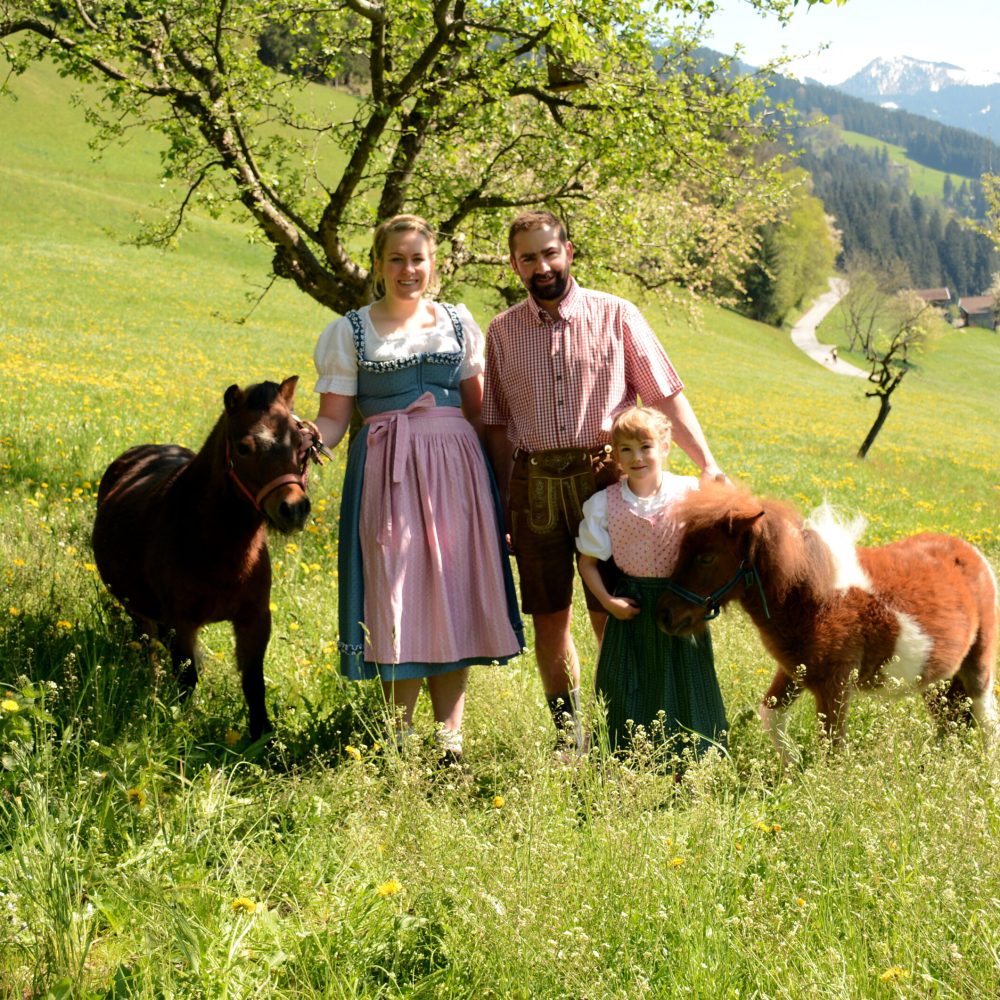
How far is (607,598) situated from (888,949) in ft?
6.14

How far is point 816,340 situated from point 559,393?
7951cm

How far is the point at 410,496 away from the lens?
14.6 feet

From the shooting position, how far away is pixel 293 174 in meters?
9.78

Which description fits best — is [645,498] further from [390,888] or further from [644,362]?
[390,888]

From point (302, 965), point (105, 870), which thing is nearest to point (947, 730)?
point (302, 965)

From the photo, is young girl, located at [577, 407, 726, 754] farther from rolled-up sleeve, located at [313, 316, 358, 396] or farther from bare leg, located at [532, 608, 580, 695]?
rolled-up sleeve, located at [313, 316, 358, 396]

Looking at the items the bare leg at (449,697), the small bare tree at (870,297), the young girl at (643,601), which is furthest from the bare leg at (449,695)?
the small bare tree at (870,297)

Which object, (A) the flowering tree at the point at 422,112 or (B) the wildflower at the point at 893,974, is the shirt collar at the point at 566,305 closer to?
(B) the wildflower at the point at 893,974

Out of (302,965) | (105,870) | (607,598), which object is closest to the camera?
(302,965)

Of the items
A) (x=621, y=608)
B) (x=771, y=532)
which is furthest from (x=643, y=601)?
(x=771, y=532)

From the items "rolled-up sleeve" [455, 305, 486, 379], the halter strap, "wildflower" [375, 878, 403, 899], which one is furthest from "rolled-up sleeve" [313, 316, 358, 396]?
"wildflower" [375, 878, 403, 899]

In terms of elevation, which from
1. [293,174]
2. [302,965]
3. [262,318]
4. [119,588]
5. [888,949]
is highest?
[293,174]

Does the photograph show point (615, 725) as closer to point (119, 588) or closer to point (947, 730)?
point (947, 730)

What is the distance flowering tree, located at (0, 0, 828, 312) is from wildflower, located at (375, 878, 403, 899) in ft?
20.2
